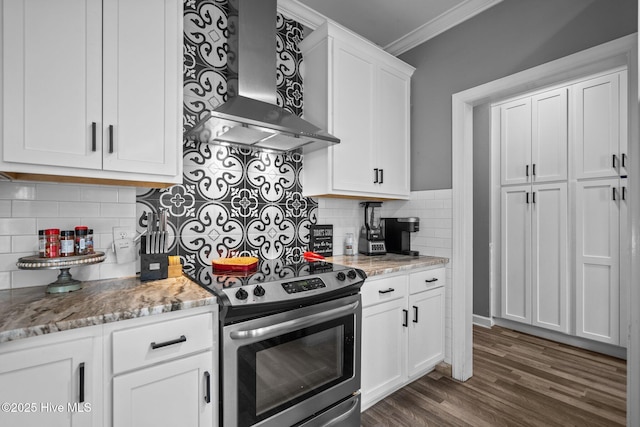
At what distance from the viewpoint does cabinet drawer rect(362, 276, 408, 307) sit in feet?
6.34

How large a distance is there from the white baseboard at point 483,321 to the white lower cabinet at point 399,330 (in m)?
1.47

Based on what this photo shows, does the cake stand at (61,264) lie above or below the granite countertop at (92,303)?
above

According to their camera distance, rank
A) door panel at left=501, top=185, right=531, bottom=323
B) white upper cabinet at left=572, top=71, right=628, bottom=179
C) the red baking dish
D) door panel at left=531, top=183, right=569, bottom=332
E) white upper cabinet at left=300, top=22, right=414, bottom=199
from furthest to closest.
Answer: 1. door panel at left=501, top=185, right=531, bottom=323
2. door panel at left=531, top=183, right=569, bottom=332
3. white upper cabinet at left=572, top=71, right=628, bottom=179
4. white upper cabinet at left=300, top=22, right=414, bottom=199
5. the red baking dish

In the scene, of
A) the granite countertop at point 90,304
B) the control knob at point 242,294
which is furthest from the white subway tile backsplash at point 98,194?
the control knob at point 242,294

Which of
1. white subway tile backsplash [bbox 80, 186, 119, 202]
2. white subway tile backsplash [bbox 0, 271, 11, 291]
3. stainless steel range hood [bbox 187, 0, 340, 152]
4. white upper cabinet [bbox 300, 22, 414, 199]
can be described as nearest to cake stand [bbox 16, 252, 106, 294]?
white subway tile backsplash [bbox 0, 271, 11, 291]

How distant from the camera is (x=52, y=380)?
104 cm

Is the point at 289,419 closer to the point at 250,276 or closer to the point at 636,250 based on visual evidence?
the point at 250,276

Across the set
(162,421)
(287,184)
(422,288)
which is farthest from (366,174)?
(162,421)

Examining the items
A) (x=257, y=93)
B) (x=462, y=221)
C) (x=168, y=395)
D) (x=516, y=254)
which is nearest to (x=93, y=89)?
(x=257, y=93)

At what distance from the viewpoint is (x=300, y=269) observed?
72.4 inches

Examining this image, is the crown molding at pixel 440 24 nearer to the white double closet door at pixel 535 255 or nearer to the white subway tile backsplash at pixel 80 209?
the white double closet door at pixel 535 255

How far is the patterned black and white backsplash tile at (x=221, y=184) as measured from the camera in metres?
1.90

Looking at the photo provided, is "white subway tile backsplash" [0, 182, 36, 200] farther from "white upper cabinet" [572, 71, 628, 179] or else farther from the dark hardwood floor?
"white upper cabinet" [572, 71, 628, 179]

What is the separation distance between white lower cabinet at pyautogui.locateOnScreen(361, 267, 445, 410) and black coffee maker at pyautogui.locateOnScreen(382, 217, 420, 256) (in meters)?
0.39
